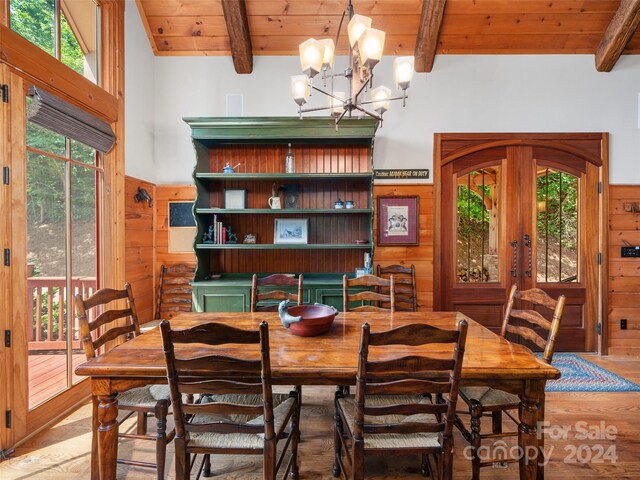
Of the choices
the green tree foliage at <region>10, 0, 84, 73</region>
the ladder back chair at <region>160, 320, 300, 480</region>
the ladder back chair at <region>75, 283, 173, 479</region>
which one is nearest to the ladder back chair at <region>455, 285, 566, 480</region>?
the ladder back chair at <region>160, 320, 300, 480</region>

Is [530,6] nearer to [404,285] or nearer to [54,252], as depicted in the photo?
[404,285]

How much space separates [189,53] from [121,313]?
10.2ft

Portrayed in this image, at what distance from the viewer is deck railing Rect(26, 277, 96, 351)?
2.26m

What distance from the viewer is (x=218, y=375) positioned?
141cm

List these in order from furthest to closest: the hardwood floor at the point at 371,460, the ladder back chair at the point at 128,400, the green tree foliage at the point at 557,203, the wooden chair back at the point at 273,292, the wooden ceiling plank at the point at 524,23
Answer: the green tree foliage at the point at 557,203 → the wooden ceiling plank at the point at 524,23 → the wooden chair back at the point at 273,292 → the hardwood floor at the point at 371,460 → the ladder back chair at the point at 128,400

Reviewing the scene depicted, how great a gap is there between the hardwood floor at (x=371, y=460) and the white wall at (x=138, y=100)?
230 centimetres

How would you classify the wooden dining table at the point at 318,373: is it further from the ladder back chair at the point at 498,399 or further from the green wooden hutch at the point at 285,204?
the green wooden hutch at the point at 285,204

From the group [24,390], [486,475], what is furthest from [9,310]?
[486,475]

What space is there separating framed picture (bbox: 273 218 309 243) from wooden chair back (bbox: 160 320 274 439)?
2287mm

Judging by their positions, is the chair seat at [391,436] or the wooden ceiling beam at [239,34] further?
the wooden ceiling beam at [239,34]

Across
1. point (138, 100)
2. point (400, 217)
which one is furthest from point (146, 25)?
point (400, 217)

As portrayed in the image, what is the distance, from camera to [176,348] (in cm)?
165

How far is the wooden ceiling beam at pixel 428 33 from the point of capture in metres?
3.15

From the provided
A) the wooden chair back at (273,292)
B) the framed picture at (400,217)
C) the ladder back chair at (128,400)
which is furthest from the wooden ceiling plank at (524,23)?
the ladder back chair at (128,400)
